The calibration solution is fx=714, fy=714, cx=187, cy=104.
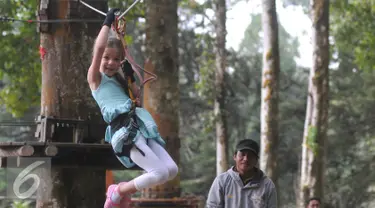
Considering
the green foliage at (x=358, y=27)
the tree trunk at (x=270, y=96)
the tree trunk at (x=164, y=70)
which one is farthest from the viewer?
the green foliage at (x=358, y=27)

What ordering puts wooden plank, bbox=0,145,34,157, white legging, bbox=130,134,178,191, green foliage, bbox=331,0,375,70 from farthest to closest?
1. green foliage, bbox=331,0,375,70
2. wooden plank, bbox=0,145,34,157
3. white legging, bbox=130,134,178,191

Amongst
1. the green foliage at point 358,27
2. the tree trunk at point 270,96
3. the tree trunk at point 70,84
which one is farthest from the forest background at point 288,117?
the tree trunk at point 70,84

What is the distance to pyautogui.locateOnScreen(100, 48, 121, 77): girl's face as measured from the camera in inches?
208

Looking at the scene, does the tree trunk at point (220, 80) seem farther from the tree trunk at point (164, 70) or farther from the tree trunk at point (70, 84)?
the tree trunk at point (70, 84)

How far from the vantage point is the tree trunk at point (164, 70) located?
384 inches

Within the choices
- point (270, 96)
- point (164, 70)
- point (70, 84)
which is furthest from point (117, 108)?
point (270, 96)

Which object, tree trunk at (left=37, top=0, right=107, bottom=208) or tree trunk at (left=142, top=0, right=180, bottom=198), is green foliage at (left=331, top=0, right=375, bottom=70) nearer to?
tree trunk at (left=142, top=0, right=180, bottom=198)

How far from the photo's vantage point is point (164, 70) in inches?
392

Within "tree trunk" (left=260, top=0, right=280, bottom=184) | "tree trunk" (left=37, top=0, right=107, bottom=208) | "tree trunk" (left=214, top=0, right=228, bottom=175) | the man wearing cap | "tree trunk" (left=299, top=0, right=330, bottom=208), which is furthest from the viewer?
"tree trunk" (left=214, top=0, right=228, bottom=175)

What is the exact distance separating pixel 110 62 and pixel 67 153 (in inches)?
82.9

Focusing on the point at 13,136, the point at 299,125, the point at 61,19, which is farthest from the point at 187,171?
the point at 61,19

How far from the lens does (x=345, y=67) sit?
33656 mm

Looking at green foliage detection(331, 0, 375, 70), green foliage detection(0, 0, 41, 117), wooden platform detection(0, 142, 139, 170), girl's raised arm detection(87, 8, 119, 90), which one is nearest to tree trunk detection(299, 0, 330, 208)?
green foliage detection(331, 0, 375, 70)

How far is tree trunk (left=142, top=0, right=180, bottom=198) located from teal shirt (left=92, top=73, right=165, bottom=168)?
4273mm
